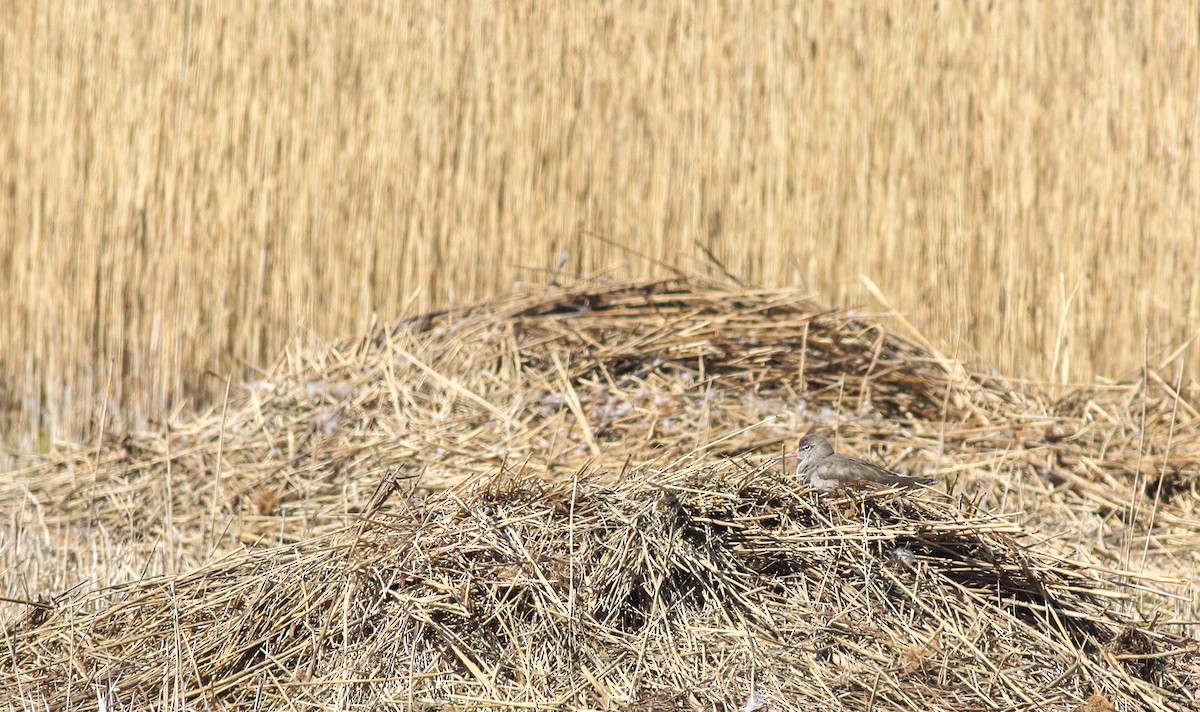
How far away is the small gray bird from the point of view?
273cm

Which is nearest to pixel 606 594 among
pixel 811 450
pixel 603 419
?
pixel 811 450

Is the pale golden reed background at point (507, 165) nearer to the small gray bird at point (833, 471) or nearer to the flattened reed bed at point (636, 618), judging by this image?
the small gray bird at point (833, 471)

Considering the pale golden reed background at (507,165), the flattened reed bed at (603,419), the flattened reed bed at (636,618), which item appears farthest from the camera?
the pale golden reed background at (507,165)

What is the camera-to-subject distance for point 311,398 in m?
4.23

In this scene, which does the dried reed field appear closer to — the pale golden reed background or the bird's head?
the bird's head

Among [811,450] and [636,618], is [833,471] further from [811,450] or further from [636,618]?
[636,618]

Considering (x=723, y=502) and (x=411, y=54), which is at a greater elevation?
(x=411, y=54)

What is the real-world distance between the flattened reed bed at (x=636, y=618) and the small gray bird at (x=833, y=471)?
6cm

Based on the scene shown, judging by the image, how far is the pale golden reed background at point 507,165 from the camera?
15.9ft

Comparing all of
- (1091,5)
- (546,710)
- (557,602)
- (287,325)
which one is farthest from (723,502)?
(1091,5)

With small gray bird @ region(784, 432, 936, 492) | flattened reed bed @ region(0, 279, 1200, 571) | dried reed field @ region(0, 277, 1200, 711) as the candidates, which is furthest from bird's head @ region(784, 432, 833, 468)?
flattened reed bed @ region(0, 279, 1200, 571)

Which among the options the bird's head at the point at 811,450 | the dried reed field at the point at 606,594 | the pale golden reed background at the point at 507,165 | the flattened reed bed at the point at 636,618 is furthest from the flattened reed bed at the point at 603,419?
the flattened reed bed at the point at 636,618

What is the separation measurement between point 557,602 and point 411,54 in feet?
10.5

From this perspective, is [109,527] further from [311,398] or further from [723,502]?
[723,502]
